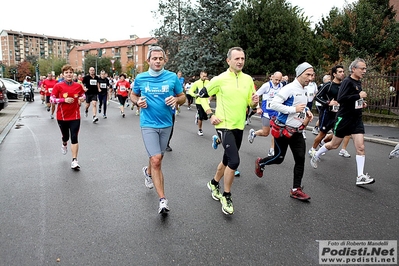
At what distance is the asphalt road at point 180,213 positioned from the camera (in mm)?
3184

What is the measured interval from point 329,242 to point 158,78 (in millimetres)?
2700

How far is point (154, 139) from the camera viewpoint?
165 inches

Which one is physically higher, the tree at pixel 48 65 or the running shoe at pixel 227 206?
the tree at pixel 48 65

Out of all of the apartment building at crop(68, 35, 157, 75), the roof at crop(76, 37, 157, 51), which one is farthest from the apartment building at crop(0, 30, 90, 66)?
the roof at crop(76, 37, 157, 51)

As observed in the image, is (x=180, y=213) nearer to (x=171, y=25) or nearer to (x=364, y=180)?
(x=364, y=180)

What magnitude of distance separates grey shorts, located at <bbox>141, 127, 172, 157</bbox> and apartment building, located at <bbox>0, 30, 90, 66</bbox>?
140349 mm

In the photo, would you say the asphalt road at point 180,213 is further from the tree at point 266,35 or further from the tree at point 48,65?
the tree at point 48,65

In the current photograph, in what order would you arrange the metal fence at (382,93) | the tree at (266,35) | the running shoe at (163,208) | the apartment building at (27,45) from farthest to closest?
the apartment building at (27,45)
the tree at (266,35)
the metal fence at (382,93)
the running shoe at (163,208)

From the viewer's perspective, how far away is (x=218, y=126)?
4.32m

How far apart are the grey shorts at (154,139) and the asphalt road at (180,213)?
0.76 meters

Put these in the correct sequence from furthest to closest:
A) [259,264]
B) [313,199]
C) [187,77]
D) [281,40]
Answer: [187,77] → [281,40] → [313,199] → [259,264]

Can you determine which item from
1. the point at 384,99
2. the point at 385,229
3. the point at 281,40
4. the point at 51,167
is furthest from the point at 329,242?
the point at 281,40

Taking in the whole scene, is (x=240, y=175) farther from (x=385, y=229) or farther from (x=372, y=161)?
(x=372, y=161)

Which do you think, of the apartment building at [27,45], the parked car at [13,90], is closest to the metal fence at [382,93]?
the parked car at [13,90]
